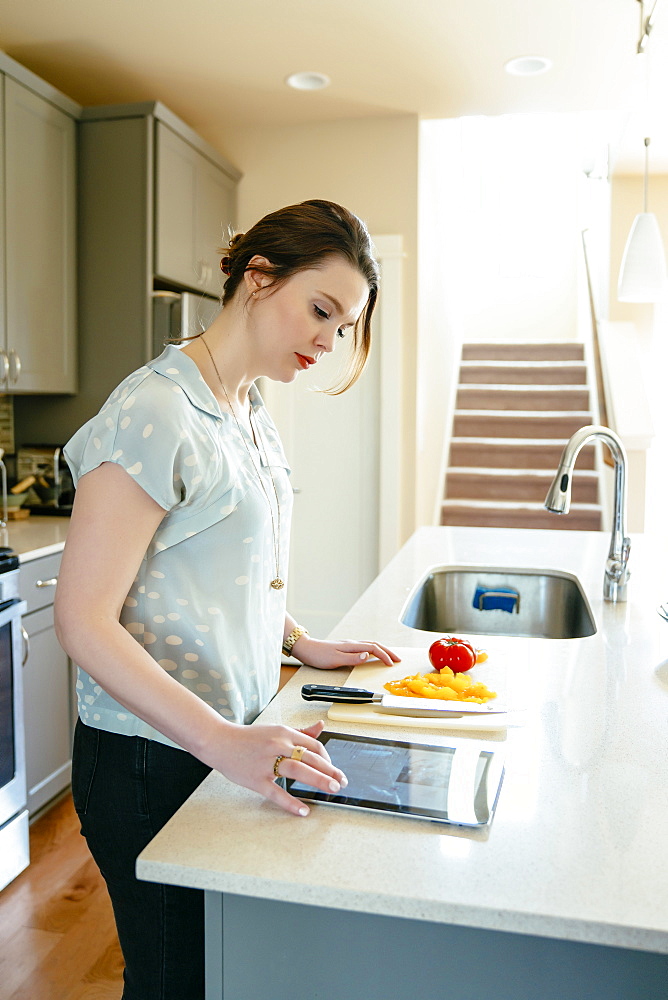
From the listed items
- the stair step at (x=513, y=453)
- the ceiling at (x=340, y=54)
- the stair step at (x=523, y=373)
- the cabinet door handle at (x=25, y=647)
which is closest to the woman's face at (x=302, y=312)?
the cabinet door handle at (x=25, y=647)

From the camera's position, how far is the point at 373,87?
3.66 metres

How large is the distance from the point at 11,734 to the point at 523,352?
18.9 feet

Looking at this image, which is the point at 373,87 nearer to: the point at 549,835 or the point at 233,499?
the point at 233,499

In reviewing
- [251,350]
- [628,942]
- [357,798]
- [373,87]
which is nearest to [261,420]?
[251,350]

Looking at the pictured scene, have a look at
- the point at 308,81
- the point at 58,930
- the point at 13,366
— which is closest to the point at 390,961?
the point at 58,930

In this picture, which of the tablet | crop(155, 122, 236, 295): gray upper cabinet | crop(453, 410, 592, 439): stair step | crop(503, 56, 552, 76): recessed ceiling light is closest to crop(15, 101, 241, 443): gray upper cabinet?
crop(155, 122, 236, 295): gray upper cabinet

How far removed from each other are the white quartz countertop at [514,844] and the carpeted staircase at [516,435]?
4.17m

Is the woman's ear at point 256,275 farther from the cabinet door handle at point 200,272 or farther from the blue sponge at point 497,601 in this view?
the cabinet door handle at point 200,272

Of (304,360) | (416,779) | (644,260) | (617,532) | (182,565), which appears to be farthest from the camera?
(644,260)

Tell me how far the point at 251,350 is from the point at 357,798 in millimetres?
567

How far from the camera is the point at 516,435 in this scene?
6203 mm

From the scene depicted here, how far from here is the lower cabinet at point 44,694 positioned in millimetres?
2496

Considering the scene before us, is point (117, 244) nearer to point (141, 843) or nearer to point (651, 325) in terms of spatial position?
point (141, 843)

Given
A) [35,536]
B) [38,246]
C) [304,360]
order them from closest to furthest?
[304,360], [35,536], [38,246]
